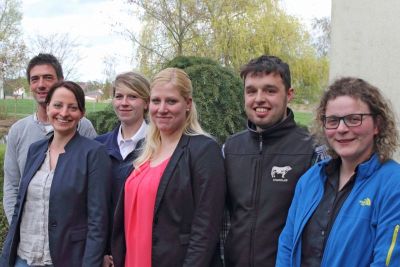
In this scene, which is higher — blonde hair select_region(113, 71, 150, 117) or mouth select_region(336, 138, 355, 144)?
blonde hair select_region(113, 71, 150, 117)

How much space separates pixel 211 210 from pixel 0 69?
34.0 meters

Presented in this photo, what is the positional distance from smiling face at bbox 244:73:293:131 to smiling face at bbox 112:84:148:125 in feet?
3.17

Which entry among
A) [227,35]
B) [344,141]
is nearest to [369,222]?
[344,141]

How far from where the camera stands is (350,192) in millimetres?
2260

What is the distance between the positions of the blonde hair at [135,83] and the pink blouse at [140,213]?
0.80 m

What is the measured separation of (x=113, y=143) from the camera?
348 cm

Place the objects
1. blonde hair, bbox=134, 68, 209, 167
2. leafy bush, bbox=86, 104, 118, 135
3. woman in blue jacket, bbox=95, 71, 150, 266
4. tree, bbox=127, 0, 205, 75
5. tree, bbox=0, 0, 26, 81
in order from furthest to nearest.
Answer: tree, bbox=0, 0, 26, 81
tree, bbox=127, 0, 205, 75
leafy bush, bbox=86, 104, 118, 135
woman in blue jacket, bbox=95, 71, 150, 266
blonde hair, bbox=134, 68, 209, 167

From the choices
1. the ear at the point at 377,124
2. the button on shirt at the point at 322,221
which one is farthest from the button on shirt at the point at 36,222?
the ear at the point at 377,124

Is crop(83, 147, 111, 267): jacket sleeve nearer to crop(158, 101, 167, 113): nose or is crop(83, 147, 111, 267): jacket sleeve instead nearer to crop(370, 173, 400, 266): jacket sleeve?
crop(158, 101, 167, 113): nose

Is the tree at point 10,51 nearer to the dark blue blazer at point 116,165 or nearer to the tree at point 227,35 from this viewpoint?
the tree at point 227,35

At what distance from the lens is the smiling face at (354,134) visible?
229 centimetres

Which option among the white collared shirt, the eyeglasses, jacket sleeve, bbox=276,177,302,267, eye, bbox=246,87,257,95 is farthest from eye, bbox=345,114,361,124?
the white collared shirt

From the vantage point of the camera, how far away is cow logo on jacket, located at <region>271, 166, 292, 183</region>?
2.71 metres

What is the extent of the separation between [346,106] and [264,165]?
2.09 feet
